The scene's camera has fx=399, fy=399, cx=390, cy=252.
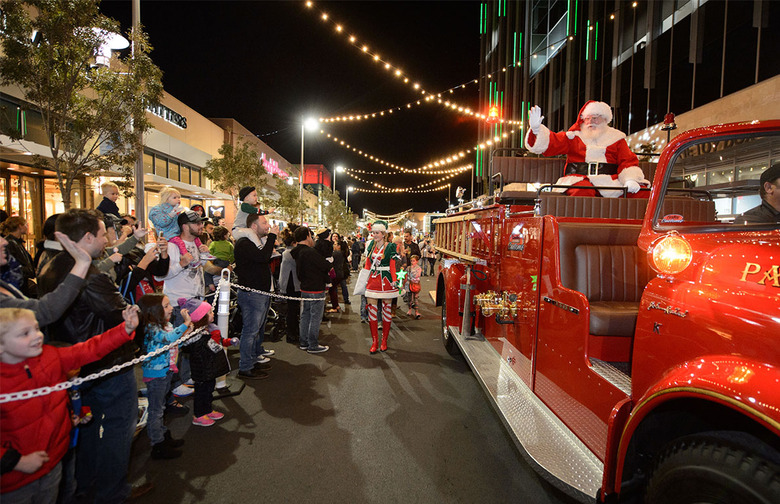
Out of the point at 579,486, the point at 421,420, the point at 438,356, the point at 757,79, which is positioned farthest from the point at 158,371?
the point at 757,79

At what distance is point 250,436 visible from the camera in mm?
3664

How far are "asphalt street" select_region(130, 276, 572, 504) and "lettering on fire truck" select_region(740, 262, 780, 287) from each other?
6.51 feet

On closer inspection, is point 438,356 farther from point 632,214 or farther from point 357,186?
point 357,186

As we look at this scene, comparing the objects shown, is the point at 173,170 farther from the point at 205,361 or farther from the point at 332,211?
the point at 332,211

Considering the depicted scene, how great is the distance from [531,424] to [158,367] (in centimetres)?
290

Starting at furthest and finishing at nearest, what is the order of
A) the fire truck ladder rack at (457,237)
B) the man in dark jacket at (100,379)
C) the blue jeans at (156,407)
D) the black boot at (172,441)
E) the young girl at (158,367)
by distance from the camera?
the fire truck ladder rack at (457,237) → the black boot at (172,441) → the blue jeans at (156,407) → the young girl at (158,367) → the man in dark jacket at (100,379)

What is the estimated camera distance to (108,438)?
252 cm

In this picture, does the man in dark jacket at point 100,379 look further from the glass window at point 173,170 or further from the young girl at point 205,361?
the glass window at point 173,170

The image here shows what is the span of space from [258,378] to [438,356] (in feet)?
8.68

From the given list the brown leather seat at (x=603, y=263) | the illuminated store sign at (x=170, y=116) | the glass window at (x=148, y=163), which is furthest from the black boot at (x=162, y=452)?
→ the illuminated store sign at (x=170, y=116)

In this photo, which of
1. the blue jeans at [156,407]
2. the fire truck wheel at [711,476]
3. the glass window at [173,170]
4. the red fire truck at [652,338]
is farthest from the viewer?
the glass window at [173,170]

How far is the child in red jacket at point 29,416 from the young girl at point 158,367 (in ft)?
3.04

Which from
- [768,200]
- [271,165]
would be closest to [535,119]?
[768,200]

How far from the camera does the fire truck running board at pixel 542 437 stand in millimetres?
2199
